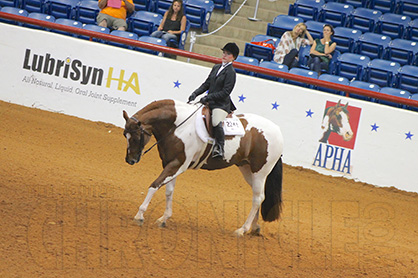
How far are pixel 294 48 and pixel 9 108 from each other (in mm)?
7452

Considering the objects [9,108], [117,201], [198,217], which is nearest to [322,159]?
[198,217]

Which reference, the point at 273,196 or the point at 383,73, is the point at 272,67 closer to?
the point at 383,73

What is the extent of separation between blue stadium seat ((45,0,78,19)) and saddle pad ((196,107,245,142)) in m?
10.1

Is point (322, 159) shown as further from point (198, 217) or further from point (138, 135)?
point (138, 135)

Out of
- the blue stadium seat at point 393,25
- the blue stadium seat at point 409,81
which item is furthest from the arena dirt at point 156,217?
the blue stadium seat at point 393,25

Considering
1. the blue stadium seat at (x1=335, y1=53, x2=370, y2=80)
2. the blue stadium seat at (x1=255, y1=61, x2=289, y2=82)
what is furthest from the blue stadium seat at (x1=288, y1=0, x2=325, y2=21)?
the blue stadium seat at (x1=255, y1=61, x2=289, y2=82)

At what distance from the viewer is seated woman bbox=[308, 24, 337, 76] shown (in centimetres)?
1352

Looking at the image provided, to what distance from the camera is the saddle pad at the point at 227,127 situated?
288 inches

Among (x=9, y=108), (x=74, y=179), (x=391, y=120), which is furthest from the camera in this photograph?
(x=9, y=108)

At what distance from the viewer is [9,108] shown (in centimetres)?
1276

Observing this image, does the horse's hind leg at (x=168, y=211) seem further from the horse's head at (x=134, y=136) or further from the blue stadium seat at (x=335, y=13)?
the blue stadium seat at (x=335, y=13)

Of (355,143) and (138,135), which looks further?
(355,143)

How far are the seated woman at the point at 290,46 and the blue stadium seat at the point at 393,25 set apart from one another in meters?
2.51

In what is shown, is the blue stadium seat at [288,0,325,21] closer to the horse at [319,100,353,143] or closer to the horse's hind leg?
the horse at [319,100,353,143]
